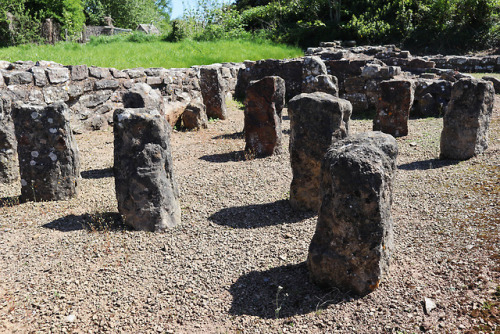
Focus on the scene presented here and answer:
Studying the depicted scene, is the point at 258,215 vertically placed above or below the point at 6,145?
below

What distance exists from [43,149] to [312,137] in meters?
3.85

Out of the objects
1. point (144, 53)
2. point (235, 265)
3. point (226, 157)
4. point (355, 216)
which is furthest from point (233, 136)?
point (144, 53)

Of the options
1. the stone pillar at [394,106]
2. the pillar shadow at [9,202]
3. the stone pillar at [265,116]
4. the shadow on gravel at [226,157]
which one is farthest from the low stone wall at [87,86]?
the stone pillar at [394,106]

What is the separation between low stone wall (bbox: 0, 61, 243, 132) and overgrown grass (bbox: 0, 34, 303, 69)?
1394 millimetres

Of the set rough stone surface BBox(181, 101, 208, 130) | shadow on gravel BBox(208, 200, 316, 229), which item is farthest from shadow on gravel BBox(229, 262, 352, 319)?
rough stone surface BBox(181, 101, 208, 130)

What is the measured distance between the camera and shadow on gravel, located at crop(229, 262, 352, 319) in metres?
3.65

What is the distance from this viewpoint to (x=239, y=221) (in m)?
5.41

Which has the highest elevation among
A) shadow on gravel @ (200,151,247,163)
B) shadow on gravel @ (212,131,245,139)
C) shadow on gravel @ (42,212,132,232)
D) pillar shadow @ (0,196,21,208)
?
shadow on gravel @ (212,131,245,139)

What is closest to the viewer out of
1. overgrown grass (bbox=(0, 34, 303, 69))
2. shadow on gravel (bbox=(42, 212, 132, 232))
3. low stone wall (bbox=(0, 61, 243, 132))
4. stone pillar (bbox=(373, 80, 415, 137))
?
shadow on gravel (bbox=(42, 212, 132, 232))

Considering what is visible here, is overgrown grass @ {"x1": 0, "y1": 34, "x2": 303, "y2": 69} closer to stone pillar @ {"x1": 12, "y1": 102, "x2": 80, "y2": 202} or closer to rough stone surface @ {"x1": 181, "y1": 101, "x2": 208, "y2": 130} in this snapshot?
rough stone surface @ {"x1": 181, "y1": 101, "x2": 208, "y2": 130}

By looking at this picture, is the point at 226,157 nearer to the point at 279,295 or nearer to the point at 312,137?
the point at 312,137

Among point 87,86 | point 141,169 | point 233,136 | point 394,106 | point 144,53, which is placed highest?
point 144,53

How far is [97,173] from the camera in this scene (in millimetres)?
7395

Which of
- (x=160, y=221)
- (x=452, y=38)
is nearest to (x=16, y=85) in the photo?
(x=160, y=221)
